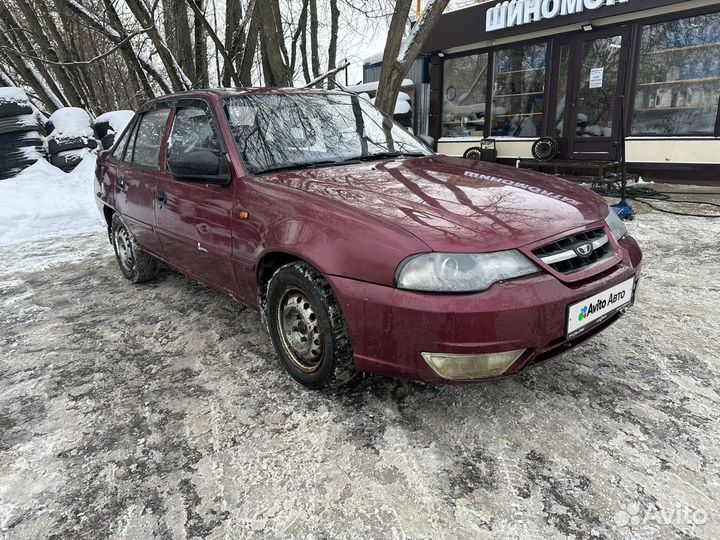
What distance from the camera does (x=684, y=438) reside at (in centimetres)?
212

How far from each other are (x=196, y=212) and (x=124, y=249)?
181cm

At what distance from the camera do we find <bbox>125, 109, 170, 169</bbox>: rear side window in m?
3.73

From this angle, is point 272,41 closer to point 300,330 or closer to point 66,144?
point 66,144

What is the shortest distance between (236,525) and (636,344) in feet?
8.21

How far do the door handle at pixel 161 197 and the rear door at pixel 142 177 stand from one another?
0.06 metres

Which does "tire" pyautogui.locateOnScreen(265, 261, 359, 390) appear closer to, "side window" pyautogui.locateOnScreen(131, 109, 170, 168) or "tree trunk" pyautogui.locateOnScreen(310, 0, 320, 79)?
"side window" pyautogui.locateOnScreen(131, 109, 170, 168)

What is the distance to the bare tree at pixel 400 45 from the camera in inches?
283

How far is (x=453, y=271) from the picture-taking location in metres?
1.95

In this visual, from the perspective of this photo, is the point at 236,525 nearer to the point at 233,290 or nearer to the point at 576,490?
the point at 576,490

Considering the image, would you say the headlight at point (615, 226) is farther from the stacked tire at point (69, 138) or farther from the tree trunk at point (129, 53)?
the tree trunk at point (129, 53)

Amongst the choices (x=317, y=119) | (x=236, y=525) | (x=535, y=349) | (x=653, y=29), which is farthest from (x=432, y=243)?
(x=653, y=29)

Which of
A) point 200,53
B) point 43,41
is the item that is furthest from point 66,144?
point 43,41

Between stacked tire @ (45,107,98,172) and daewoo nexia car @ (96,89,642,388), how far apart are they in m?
6.32

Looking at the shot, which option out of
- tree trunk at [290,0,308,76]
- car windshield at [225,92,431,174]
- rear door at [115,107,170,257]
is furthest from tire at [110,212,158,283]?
tree trunk at [290,0,308,76]
